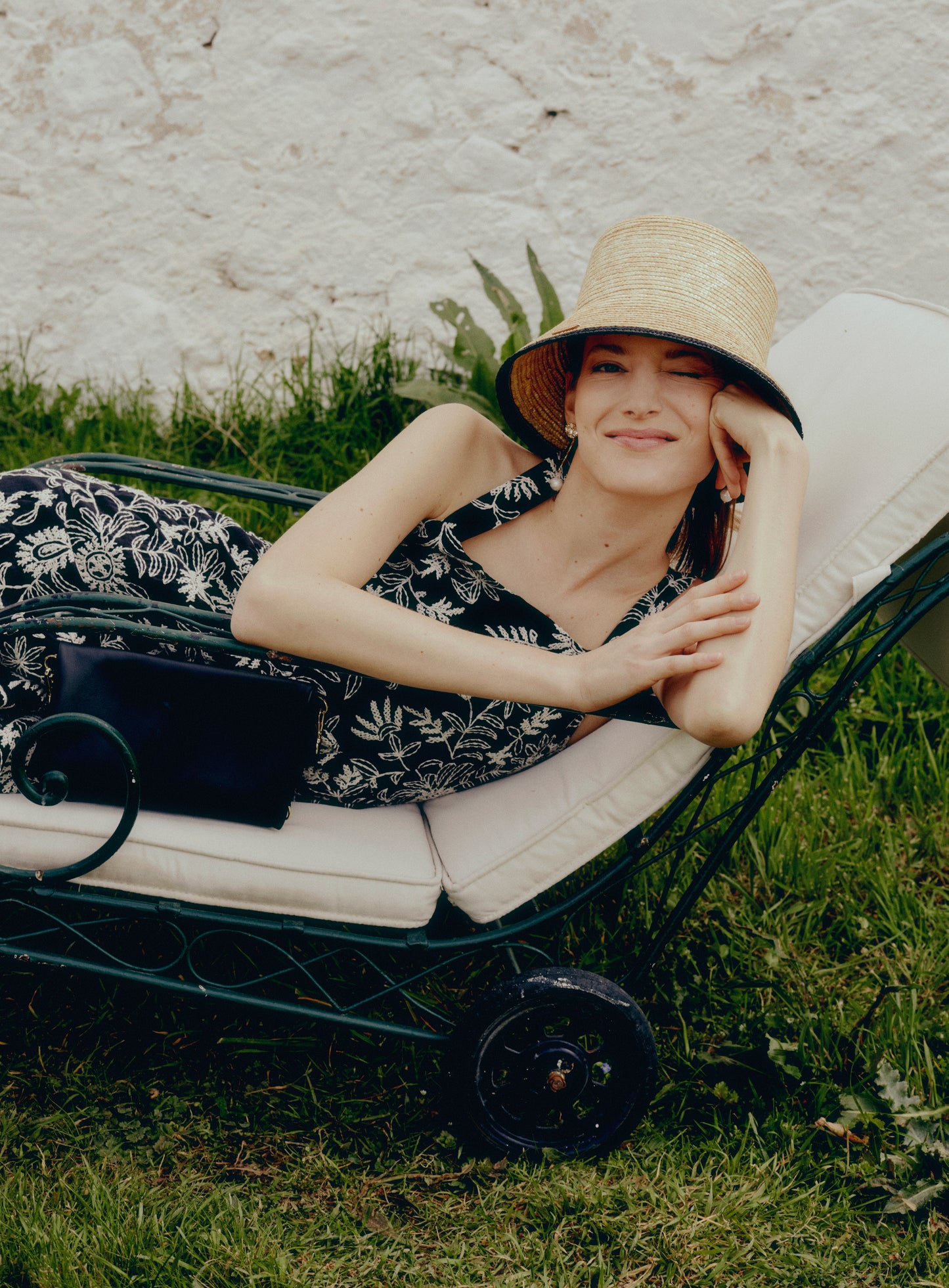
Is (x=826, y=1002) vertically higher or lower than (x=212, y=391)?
lower

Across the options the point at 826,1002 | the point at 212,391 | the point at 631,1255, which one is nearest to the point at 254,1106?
the point at 631,1255

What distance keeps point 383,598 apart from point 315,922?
0.74 meters

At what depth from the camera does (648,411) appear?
1.86m

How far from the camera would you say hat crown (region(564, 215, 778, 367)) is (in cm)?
180

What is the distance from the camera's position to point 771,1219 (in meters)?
2.08

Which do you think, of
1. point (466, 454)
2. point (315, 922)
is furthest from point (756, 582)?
point (315, 922)

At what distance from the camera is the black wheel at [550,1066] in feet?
6.45

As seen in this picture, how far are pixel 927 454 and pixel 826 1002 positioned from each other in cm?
141

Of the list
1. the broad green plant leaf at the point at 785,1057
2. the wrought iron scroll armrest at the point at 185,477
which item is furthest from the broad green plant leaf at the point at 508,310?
the broad green plant leaf at the point at 785,1057

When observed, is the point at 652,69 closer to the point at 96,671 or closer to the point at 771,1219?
the point at 96,671

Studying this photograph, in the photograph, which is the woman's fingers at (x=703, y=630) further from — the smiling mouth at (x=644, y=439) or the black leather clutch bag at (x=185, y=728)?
the black leather clutch bag at (x=185, y=728)

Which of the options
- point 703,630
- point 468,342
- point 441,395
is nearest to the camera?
point 703,630

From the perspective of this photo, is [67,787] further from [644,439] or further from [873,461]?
[873,461]

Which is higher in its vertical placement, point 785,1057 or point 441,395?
point 441,395
